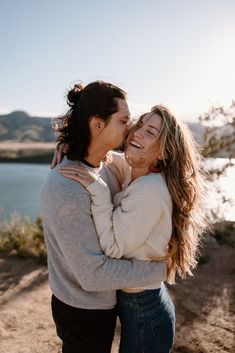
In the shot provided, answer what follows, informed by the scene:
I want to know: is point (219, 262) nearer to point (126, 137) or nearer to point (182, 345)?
point (182, 345)

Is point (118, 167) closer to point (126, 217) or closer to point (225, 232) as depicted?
point (126, 217)

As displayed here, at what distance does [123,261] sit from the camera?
5.68ft

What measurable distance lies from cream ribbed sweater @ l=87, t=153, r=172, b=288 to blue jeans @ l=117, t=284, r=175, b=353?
0.08 meters

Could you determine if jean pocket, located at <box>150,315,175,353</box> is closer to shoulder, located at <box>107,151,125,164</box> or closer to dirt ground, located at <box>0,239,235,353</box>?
shoulder, located at <box>107,151,125,164</box>

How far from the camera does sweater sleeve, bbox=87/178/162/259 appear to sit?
5.55ft

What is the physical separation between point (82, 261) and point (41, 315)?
2.96 metres

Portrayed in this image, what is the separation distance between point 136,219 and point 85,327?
0.54m

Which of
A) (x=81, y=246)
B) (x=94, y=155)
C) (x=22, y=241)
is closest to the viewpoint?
(x=81, y=246)

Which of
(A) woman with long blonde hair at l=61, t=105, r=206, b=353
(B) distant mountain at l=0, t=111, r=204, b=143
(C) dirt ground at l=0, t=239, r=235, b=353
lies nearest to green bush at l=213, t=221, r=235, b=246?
(C) dirt ground at l=0, t=239, r=235, b=353

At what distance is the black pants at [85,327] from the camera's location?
1.80 m

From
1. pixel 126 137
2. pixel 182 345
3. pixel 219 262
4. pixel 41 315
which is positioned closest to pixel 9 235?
pixel 41 315

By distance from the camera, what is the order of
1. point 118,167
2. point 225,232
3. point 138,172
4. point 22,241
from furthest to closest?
point 225,232 → point 22,241 → point 118,167 → point 138,172

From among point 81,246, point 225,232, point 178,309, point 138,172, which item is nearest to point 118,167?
point 138,172

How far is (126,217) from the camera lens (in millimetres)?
1714
